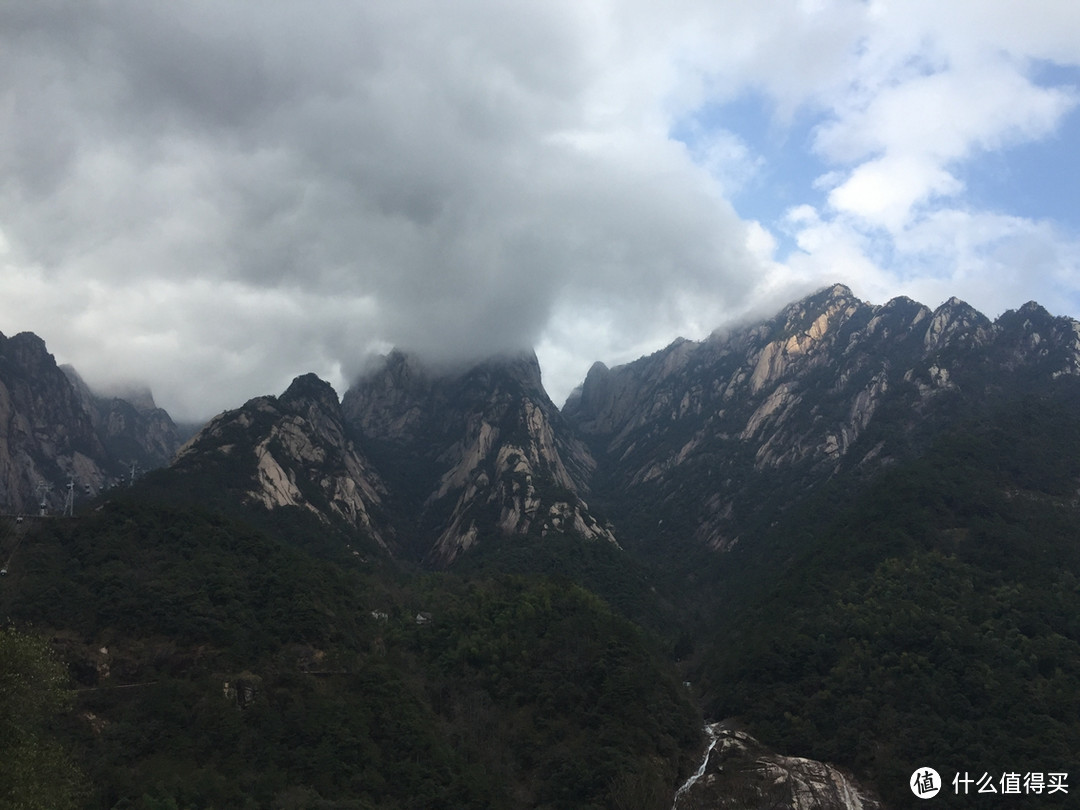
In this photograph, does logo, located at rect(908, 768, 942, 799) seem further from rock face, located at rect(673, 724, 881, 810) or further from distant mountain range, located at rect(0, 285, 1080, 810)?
rock face, located at rect(673, 724, 881, 810)

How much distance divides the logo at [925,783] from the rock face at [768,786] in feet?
16.9

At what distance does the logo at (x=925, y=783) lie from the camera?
3583 inches

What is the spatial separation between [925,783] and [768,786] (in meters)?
18.1

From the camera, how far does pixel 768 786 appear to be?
97.2 meters

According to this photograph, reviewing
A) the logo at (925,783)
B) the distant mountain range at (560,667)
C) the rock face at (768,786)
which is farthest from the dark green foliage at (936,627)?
the rock face at (768,786)

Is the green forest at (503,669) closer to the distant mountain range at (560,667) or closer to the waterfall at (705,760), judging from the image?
the distant mountain range at (560,667)

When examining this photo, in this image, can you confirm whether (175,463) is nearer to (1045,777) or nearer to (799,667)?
(799,667)

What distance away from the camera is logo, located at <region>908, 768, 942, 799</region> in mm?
91000

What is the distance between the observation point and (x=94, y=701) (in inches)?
3425

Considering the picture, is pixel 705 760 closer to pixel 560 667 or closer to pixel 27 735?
pixel 560 667

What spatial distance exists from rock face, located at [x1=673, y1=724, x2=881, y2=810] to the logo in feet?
16.9

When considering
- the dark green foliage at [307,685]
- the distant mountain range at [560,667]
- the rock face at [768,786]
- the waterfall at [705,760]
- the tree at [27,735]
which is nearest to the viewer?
the tree at [27,735]

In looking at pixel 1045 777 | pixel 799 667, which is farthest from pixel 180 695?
pixel 1045 777

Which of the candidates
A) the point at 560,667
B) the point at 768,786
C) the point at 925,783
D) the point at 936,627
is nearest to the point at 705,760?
the point at 768,786
